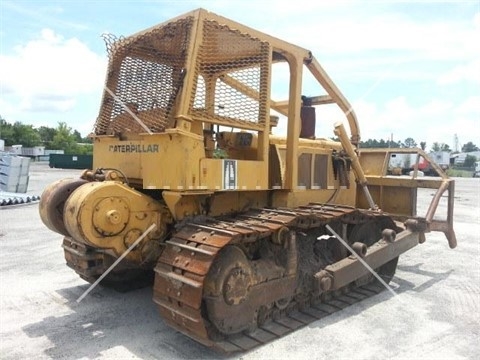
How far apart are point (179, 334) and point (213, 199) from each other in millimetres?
1450

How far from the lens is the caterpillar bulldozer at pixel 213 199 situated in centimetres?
421

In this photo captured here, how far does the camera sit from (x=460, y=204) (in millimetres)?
18359

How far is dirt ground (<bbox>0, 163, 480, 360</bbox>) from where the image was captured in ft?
13.9

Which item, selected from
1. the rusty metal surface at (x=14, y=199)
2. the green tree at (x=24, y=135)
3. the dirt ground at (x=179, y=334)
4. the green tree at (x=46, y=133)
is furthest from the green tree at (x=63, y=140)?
the dirt ground at (x=179, y=334)

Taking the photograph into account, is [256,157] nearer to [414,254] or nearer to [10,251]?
[414,254]

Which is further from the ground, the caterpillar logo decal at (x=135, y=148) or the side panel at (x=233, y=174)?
the caterpillar logo decal at (x=135, y=148)

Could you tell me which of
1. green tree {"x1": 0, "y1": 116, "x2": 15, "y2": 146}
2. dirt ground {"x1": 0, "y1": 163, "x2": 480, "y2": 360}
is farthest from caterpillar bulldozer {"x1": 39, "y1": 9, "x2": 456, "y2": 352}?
green tree {"x1": 0, "y1": 116, "x2": 15, "y2": 146}

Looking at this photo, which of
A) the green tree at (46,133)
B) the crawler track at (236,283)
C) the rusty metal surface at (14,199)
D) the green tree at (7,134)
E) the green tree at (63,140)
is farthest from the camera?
the green tree at (46,133)

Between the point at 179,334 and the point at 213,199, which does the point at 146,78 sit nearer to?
the point at 213,199

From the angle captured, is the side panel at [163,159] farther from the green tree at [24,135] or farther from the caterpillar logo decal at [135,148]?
the green tree at [24,135]

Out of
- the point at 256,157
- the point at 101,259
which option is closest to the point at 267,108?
the point at 256,157

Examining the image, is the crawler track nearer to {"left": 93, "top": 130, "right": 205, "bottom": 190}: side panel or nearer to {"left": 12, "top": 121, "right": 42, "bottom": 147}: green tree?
{"left": 93, "top": 130, "right": 205, "bottom": 190}: side panel

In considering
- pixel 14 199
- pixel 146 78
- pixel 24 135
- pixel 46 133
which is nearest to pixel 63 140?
pixel 24 135

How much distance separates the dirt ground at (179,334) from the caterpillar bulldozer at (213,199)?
11.2 inches
